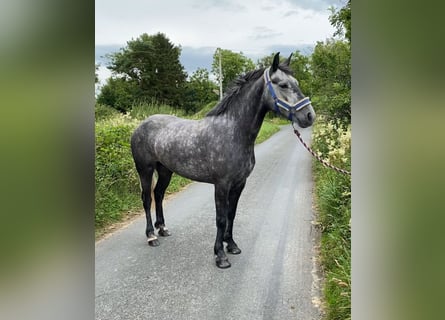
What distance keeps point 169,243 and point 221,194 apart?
58 cm

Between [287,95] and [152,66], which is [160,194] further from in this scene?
[287,95]

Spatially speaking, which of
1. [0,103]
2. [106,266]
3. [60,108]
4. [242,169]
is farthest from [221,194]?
[0,103]

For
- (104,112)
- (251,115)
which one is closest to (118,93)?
(104,112)

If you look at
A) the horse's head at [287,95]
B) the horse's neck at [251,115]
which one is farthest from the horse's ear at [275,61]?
the horse's neck at [251,115]

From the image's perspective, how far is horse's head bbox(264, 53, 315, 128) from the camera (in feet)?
4.72

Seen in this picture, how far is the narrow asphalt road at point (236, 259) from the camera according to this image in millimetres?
1510

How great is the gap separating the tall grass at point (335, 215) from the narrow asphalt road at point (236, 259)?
80 millimetres

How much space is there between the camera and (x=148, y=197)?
83.2 inches

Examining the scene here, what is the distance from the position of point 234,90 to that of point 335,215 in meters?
1.01

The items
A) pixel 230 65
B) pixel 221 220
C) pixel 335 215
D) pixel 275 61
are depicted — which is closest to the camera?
pixel 275 61

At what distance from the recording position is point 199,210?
2348mm

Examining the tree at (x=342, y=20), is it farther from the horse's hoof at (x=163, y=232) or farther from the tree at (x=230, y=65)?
the horse's hoof at (x=163, y=232)

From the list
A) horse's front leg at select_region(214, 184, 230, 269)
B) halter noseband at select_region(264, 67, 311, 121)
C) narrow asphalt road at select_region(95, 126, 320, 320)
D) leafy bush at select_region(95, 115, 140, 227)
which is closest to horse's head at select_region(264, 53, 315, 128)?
halter noseband at select_region(264, 67, 311, 121)

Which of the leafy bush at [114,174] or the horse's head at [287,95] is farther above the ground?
the horse's head at [287,95]
